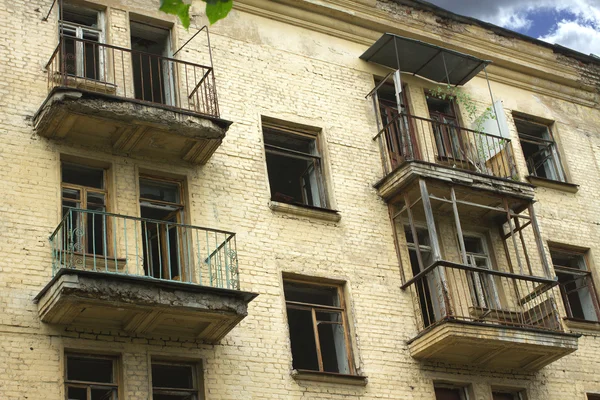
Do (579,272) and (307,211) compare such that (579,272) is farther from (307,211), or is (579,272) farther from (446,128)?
(307,211)

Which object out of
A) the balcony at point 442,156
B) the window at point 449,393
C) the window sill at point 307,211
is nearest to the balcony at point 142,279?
the window sill at point 307,211

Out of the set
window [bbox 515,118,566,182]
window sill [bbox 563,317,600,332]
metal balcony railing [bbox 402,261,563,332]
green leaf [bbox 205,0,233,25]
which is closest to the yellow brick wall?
window sill [bbox 563,317,600,332]

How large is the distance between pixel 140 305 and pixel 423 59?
7774 millimetres

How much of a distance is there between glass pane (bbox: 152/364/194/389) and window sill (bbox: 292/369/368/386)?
1418mm

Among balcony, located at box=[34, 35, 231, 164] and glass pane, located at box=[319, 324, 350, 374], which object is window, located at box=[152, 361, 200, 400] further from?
balcony, located at box=[34, 35, 231, 164]

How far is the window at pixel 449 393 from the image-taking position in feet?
45.7

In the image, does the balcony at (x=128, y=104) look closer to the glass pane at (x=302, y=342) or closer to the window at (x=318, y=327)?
the window at (x=318, y=327)

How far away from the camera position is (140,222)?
12.6 metres

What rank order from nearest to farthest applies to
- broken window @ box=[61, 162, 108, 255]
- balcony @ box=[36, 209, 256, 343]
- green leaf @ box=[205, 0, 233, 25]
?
green leaf @ box=[205, 0, 233, 25]
balcony @ box=[36, 209, 256, 343]
broken window @ box=[61, 162, 108, 255]

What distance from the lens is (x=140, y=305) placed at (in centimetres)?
1114

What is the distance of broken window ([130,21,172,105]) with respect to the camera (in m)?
14.4

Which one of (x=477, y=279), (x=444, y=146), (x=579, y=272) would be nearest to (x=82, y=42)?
(x=444, y=146)

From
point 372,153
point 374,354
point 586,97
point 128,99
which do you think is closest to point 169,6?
point 128,99

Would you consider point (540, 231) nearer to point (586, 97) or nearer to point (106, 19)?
point (586, 97)
